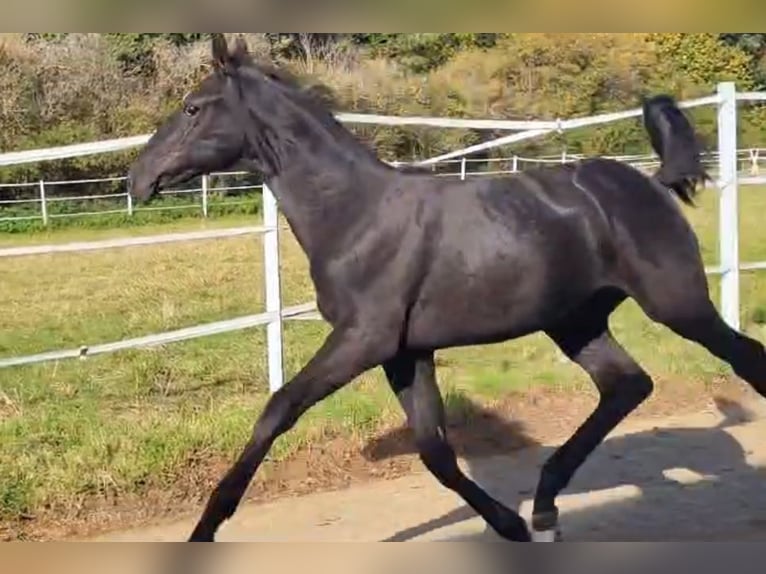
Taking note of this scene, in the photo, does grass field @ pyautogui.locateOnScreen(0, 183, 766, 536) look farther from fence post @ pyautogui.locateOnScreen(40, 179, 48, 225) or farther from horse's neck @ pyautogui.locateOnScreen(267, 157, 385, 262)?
horse's neck @ pyautogui.locateOnScreen(267, 157, 385, 262)

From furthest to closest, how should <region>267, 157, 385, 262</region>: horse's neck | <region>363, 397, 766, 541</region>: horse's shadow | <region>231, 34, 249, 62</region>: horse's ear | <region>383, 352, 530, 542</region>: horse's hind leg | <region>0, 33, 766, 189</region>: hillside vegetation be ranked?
<region>0, 33, 766, 189</region>: hillside vegetation
<region>363, 397, 766, 541</region>: horse's shadow
<region>383, 352, 530, 542</region>: horse's hind leg
<region>267, 157, 385, 262</region>: horse's neck
<region>231, 34, 249, 62</region>: horse's ear

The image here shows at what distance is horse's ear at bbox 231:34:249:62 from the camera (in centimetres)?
346

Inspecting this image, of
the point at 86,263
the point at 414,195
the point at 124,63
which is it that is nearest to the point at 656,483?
the point at 414,195

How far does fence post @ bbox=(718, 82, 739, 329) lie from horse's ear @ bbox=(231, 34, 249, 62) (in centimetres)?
368

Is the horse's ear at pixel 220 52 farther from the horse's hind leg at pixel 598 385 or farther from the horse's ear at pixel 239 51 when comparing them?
the horse's hind leg at pixel 598 385

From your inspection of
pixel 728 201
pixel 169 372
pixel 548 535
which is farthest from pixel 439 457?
pixel 728 201

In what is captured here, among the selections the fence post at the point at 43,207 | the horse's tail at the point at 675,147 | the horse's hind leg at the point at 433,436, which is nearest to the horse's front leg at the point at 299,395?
the horse's hind leg at the point at 433,436

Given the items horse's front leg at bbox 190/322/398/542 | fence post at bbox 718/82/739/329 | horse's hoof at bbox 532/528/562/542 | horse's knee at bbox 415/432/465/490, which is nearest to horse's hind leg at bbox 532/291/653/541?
horse's hoof at bbox 532/528/562/542

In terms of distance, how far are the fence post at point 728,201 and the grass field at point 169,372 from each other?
0.32 meters

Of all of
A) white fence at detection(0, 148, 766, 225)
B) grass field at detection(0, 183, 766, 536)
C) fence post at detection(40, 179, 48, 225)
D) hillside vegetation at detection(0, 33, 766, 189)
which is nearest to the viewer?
grass field at detection(0, 183, 766, 536)

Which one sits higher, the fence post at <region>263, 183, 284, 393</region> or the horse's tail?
the horse's tail

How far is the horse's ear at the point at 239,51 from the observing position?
3459 mm

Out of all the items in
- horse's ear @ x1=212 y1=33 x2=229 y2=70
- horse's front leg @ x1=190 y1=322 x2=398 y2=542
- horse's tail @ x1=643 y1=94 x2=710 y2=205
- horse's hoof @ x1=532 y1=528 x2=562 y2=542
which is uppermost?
horse's ear @ x1=212 y1=33 x2=229 y2=70

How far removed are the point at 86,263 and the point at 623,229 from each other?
911 centimetres
